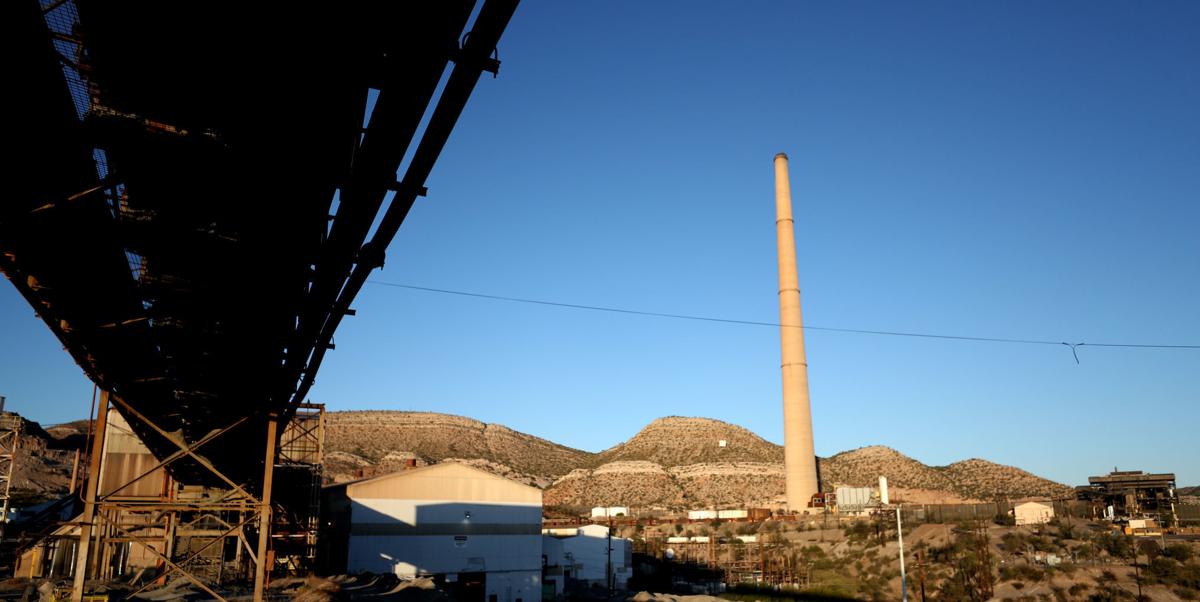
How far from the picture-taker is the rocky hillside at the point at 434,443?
11000 centimetres

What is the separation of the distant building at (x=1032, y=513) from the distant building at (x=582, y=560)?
2954cm

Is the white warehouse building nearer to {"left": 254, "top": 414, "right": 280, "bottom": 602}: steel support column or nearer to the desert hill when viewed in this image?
{"left": 254, "top": 414, "right": 280, "bottom": 602}: steel support column

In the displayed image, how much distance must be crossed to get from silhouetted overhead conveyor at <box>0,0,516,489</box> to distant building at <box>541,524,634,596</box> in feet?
139

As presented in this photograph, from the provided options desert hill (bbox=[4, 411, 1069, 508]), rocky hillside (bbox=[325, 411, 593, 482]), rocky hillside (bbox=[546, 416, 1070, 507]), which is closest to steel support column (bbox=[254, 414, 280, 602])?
desert hill (bbox=[4, 411, 1069, 508])

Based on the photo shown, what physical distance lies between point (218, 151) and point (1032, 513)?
63930 millimetres

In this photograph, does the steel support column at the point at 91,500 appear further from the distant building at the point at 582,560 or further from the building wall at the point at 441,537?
the distant building at the point at 582,560

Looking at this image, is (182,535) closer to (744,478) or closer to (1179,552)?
(1179,552)

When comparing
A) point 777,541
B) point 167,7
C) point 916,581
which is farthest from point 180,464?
point 777,541

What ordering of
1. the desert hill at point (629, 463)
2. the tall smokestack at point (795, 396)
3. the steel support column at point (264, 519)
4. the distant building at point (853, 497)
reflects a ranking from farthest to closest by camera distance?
the desert hill at point (629, 463) < the tall smokestack at point (795, 396) < the distant building at point (853, 497) < the steel support column at point (264, 519)

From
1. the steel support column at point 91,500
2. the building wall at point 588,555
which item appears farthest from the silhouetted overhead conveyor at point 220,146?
the building wall at point 588,555

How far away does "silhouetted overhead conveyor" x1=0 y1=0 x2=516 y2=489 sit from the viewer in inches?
210

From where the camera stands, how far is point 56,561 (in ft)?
139

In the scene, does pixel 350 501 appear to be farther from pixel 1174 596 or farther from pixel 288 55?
pixel 1174 596

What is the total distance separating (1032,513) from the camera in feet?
188
